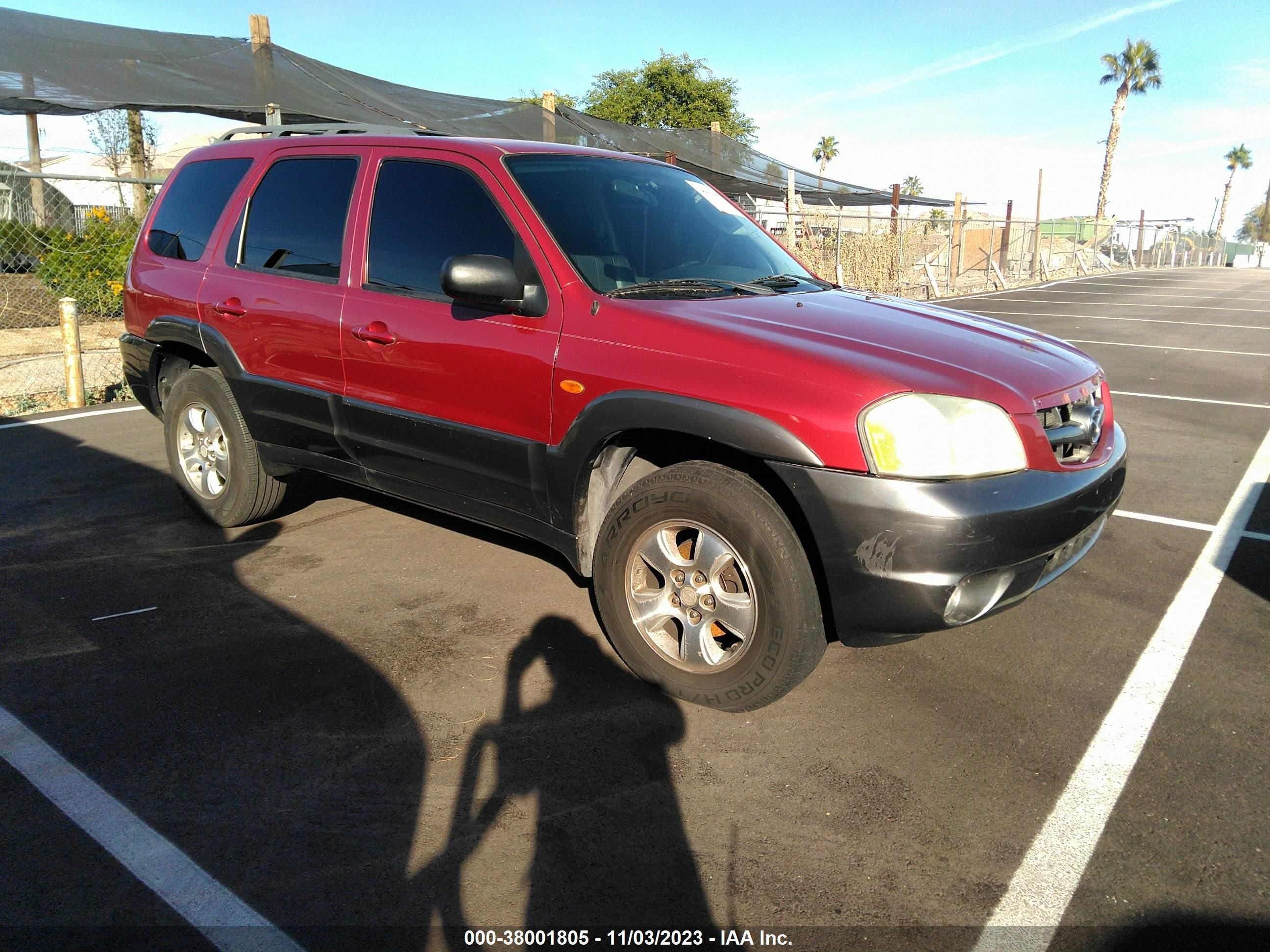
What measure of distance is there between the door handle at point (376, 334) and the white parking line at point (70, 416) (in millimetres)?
4402

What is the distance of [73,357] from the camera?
822 centimetres

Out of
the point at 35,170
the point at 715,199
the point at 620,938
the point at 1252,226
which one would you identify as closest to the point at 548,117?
the point at 35,170

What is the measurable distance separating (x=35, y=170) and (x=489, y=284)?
12706 millimetres

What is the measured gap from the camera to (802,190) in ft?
72.1

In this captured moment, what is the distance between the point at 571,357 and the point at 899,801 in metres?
1.79

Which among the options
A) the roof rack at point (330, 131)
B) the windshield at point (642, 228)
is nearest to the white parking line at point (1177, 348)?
the windshield at point (642, 228)

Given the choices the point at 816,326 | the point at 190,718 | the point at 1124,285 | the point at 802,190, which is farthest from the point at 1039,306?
the point at 190,718

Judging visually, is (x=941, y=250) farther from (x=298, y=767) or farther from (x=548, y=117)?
(x=298, y=767)

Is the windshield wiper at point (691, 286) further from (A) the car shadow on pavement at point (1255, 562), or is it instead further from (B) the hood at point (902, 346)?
(A) the car shadow on pavement at point (1255, 562)

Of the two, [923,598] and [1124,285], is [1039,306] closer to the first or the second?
[1124,285]

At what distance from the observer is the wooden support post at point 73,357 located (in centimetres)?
800

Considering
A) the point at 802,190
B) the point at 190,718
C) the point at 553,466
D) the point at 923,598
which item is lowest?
the point at 190,718

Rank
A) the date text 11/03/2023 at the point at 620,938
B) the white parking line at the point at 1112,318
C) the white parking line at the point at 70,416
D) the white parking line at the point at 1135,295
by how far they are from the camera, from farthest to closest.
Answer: the white parking line at the point at 1135,295, the white parking line at the point at 1112,318, the white parking line at the point at 70,416, the date text 11/03/2023 at the point at 620,938

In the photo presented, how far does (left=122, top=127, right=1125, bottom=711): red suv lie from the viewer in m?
2.82
